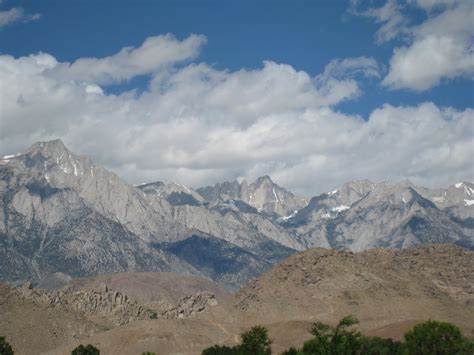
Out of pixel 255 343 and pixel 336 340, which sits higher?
pixel 255 343

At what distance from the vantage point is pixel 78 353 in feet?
618

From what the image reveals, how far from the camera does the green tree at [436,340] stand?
159 metres

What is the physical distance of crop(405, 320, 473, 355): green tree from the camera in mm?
158625

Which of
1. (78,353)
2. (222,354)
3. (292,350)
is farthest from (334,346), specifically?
(78,353)

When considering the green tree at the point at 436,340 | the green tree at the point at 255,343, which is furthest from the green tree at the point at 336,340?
the green tree at the point at 255,343

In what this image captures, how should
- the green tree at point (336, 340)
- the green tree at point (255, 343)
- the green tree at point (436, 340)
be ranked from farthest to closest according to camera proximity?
the green tree at point (255, 343), the green tree at point (436, 340), the green tree at point (336, 340)

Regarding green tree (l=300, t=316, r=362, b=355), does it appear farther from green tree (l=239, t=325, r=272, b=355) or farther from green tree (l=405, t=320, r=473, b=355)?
green tree (l=239, t=325, r=272, b=355)

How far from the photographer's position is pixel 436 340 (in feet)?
523

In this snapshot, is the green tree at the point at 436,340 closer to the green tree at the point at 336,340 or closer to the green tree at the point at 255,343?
the green tree at the point at 255,343

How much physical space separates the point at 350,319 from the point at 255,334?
5483 centimetres

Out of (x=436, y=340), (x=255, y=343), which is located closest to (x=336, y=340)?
(x=436, y=340)

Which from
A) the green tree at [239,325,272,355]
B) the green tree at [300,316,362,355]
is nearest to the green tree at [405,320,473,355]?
the green tree at [239,325,272,355]

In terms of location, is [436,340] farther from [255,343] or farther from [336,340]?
[336,340]

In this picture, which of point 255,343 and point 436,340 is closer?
point 436,340
